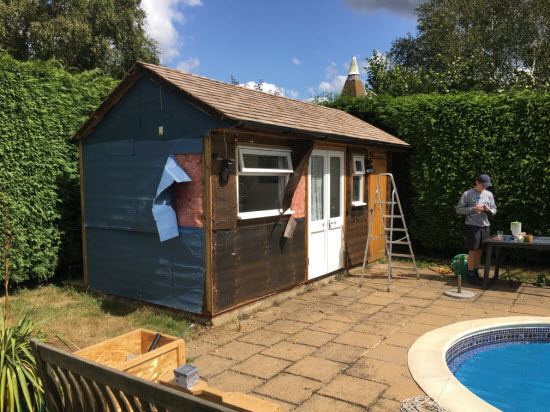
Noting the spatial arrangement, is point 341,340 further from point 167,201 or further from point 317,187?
point 317,187

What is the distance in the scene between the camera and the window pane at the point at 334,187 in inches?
322

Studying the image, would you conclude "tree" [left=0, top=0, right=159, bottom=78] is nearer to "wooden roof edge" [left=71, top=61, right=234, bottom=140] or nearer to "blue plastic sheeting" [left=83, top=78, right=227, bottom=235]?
"wooden roof edge" [left=71, top=61, right=234, bottom=140]

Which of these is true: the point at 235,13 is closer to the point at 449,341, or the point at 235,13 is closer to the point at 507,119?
the point at 507,119

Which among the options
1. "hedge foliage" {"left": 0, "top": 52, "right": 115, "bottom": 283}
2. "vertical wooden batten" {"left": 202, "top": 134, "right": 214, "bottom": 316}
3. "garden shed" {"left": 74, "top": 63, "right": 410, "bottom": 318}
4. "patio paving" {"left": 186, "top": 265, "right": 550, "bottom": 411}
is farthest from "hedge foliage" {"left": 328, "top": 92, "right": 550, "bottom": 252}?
"hedge foliage" {"left": 0, "top": 52, "right": 115, "bottom": 283}

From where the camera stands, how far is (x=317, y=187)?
25.4 ft

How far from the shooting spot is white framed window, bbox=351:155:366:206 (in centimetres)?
899

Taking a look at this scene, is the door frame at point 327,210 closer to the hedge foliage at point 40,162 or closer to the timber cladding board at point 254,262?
the timber cladding board at point 254,262

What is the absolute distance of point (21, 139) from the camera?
6711mm

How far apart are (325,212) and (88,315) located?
4.36 m

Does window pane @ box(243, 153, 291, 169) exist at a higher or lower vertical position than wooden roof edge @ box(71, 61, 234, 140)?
lower

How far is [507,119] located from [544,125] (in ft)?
2.30

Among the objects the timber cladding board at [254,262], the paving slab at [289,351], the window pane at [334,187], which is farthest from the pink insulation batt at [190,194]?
the window pane at [334,187]

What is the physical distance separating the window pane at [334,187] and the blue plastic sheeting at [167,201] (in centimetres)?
345

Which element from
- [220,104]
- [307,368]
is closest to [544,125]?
[220,104]
